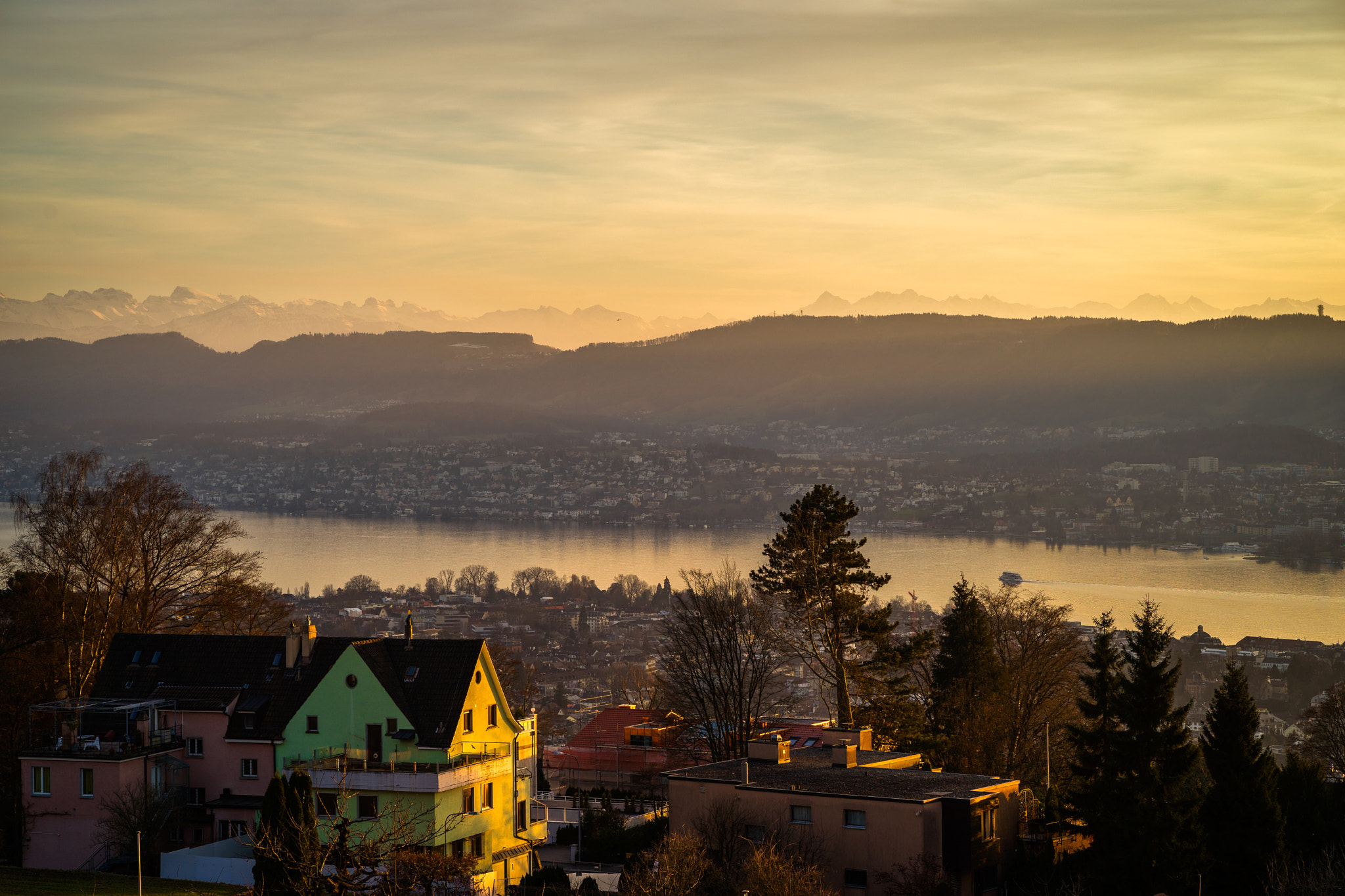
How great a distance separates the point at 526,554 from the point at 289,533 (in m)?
27.7

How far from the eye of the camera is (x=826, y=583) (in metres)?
26.2

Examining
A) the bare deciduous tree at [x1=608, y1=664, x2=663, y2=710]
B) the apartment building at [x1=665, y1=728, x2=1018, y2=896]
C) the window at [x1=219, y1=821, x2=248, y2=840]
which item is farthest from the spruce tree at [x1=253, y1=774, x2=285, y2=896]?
the bare deciduous tree at [x1=608, y1=664, x2=663, y2=710]

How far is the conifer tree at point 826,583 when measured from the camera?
26094mm

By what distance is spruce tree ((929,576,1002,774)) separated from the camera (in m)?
28.9

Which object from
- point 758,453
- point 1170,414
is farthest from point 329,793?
point 1170,414

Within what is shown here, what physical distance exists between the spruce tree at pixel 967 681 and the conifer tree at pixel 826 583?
11.4 feet

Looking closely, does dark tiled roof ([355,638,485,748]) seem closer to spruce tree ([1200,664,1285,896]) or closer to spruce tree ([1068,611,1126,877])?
spruce tree ([1068,611,1126,877])

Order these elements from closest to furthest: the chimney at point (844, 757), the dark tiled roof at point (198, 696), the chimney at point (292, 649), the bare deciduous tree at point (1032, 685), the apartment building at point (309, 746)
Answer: the apartment building at point (309, 746) → the chimney at point (844, 757) → the dark tiled roof at point (198, 696) → the chimney at point (292, 649) → the bare deciduous tree at point (1032, 685)

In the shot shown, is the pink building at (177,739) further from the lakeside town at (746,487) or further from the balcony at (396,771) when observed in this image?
the lakeside town at (746,487)

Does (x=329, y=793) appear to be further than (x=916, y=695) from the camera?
No

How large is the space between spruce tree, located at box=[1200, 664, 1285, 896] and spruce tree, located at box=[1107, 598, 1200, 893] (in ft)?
1.32

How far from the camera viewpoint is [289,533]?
12794 centimetres

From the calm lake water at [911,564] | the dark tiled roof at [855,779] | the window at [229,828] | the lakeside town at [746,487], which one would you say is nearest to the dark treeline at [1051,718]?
the dark tiled roof at [855,779]

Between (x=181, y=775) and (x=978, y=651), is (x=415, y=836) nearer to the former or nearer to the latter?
(x=181, y=775)
